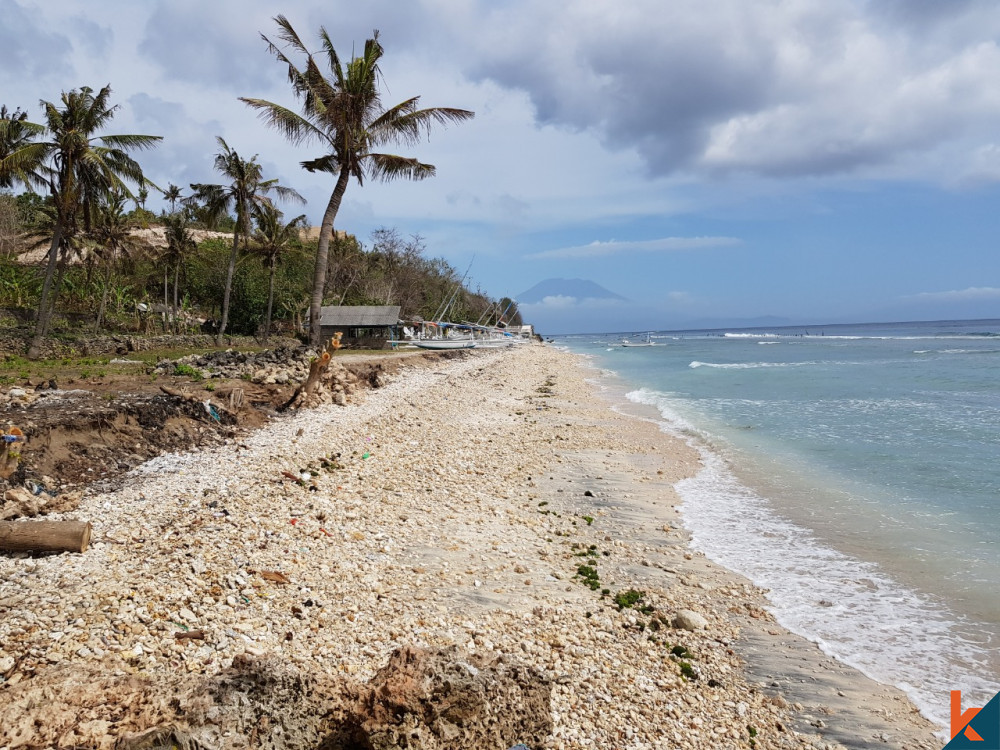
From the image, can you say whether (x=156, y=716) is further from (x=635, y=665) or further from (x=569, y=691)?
(x=635, y=665)

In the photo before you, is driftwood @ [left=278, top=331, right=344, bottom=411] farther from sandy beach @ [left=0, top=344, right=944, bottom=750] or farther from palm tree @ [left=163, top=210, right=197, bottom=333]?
palm tree @ [left=163, top=210, right=197, bottom=333]

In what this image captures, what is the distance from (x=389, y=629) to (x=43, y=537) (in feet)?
10.7

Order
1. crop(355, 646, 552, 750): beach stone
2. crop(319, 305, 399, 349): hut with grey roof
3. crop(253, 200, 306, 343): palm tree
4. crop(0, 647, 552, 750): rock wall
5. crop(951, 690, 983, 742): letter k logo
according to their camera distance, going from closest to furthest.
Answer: crop(0, 647, 552, 750): rock wall < crop(355, 646, 552, 750): beach stone < crop(951, 690, 983, 742): letter k logo < crop(253, 200, 306, 343): palm tree < crop(319, 305, 399, 349): hut with grey roof

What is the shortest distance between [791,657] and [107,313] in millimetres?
38947

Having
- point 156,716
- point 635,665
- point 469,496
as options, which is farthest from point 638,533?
point 156,716

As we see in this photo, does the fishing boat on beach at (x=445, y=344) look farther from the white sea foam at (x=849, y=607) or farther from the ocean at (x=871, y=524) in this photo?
the white sea foam at (x=849, y=607)

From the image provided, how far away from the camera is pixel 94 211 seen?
23688mm

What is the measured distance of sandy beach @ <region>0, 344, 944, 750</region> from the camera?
10.4 ft

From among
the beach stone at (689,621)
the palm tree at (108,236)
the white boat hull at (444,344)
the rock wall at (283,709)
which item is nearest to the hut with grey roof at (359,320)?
the white boat hull at (444,344)

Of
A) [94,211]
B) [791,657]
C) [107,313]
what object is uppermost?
[94,211]

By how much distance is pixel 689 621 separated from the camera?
16.8 feet

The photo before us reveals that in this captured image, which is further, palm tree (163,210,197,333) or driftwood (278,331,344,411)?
palm tree (163,210,197,333)

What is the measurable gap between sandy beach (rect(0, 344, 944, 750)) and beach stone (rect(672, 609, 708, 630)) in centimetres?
3

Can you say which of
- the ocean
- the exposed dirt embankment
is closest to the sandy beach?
the ocean
